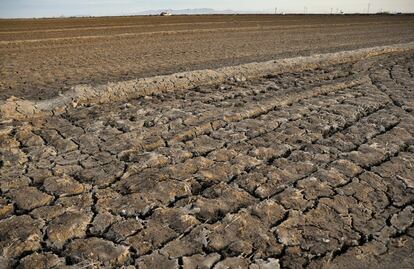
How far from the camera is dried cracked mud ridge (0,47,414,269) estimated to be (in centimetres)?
238

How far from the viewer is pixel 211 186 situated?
3.12 metres

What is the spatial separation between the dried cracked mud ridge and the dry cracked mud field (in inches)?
0.4

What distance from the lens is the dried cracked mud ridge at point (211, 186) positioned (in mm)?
2385


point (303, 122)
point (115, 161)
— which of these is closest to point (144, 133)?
point (115, 161)

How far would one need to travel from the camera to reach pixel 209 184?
3.16m

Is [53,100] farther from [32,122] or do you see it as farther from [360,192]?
[360,192]

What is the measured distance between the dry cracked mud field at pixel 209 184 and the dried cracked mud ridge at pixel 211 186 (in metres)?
0.01

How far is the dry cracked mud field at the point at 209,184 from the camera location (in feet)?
7.82

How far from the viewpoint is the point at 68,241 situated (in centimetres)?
246

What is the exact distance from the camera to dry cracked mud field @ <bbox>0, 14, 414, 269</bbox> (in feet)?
7.82

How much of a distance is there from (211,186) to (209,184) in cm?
5

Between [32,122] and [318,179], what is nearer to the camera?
[318,179]

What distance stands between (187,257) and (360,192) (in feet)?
4.95

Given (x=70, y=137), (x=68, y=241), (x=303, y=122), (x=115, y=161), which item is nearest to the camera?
(x=68, y=241)
